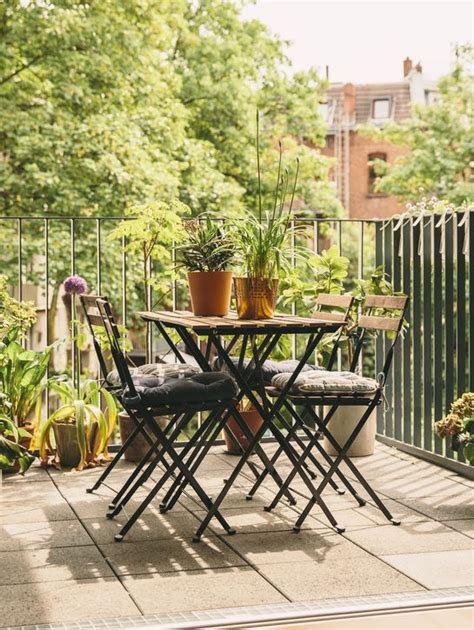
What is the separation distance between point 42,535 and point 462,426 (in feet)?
6.15

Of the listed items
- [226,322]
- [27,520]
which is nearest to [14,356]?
[27,520]

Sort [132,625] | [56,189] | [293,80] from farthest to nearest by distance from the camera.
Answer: [293,80] → [56,189] → [132,625]

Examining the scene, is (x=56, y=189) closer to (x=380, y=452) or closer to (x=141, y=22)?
(x=141, y=22)

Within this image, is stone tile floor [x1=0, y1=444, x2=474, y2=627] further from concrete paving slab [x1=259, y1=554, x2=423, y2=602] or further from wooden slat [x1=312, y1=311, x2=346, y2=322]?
wooden slat [x1=312, y1=311, x2=346, y2=322]

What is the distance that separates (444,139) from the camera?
19.5 metres

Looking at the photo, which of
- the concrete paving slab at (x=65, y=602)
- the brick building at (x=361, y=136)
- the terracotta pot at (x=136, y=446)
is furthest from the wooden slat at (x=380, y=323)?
the brick building at (x=361, y=136)

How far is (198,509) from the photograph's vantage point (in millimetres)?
4215

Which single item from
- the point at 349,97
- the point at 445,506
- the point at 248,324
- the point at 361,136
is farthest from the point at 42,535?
the point at 349,97

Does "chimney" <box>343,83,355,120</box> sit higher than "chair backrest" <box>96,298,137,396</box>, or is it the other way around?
"chimney" <box>343,83,355,120</box>

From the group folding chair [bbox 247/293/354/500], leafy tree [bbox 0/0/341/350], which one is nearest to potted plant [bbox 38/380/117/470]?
folding chair [bbox 247/293/354/500]

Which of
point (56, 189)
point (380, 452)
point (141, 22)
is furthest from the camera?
point (141, 22)

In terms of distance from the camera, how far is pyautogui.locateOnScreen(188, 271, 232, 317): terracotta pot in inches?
163

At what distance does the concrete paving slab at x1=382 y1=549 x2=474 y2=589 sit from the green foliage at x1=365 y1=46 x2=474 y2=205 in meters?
16.2

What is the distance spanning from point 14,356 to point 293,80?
16122 mm
